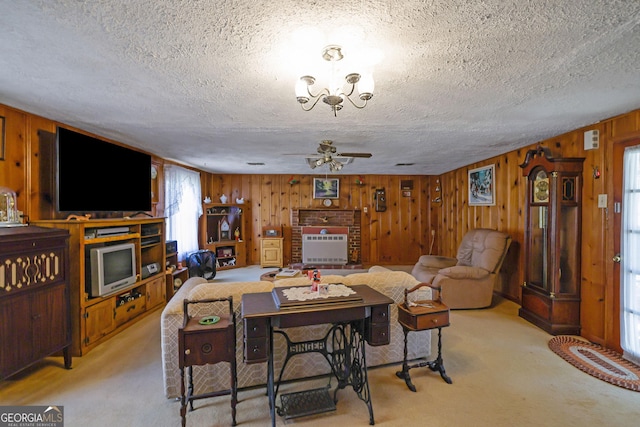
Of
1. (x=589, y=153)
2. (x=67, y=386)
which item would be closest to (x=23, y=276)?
(x=67, y=386)

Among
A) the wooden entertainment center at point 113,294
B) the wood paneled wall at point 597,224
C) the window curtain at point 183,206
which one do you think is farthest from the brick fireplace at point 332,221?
the wood paneled wall at point 597,224

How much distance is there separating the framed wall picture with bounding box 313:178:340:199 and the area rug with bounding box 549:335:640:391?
4.88 meters

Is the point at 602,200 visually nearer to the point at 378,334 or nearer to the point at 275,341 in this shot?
the point at 378,334

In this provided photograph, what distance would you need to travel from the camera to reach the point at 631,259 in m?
2.54

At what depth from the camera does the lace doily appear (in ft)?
6.04

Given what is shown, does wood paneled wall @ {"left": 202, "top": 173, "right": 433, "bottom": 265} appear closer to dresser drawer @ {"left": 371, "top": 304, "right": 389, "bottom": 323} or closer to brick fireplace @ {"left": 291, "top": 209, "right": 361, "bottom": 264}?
brick fireplace @ {"left": 291, "top": 209, "right": 361, "bottom": 264}

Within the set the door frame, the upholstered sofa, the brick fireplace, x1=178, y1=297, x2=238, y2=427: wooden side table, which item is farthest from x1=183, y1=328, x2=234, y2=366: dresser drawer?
the brick fireplace

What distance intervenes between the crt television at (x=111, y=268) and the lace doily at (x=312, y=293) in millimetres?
2042

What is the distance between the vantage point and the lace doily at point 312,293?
1.84 metres

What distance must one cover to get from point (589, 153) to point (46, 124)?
5632 mm

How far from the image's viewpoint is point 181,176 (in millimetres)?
5340

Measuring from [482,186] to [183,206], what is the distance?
5.73 meters

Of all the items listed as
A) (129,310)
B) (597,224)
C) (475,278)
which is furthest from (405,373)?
(129,310)

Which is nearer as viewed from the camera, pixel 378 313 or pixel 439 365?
pixel 378 313
